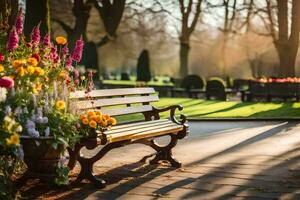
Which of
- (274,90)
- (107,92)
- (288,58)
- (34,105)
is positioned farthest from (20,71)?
(288,58)

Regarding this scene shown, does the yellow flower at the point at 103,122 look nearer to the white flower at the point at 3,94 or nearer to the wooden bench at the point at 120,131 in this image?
the wooden bench at the point at 120,131

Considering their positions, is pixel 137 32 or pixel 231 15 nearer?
pixel 231 15

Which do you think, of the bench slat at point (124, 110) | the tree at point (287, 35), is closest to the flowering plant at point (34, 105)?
the bench slat at point (124, 110)

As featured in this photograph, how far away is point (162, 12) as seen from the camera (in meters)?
38.9

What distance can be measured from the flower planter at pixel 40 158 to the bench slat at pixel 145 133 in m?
0.67

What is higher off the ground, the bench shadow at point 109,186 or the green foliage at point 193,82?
the green foliage at point 193,82

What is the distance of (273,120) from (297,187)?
861cm

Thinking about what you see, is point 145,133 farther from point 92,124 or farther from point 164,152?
point 92,124

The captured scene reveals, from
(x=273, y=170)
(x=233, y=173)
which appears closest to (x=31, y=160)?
(x=233, y=173)

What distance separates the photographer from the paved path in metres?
5.78

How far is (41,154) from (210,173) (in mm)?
2293

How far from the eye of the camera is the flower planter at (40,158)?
560cm

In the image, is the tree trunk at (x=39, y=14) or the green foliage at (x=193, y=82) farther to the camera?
the green foliage at (x=193, y=82)

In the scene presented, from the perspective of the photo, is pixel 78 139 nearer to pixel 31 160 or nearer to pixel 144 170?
pixel 31 160
